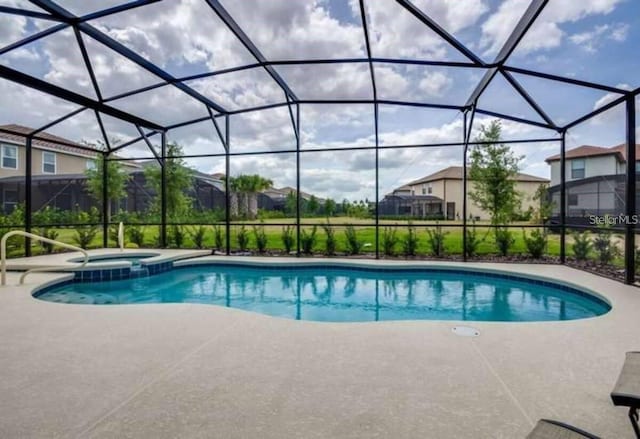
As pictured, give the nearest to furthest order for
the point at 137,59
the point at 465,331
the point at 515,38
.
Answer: the point at 465,331 → the point at 515,38 → the point at 137,59

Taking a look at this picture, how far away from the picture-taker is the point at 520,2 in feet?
13.8

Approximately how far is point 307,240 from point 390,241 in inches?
81.1

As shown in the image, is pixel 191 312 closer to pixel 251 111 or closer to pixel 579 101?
pixel 251 111

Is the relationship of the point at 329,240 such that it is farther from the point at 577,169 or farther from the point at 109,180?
the point at 109,180

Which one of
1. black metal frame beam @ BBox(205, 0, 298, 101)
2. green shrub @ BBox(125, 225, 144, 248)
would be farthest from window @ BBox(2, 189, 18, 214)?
black metal frame beam @ BBox(205, 0, 298, 101)

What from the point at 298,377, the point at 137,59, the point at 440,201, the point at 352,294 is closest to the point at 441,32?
the point at 352,294

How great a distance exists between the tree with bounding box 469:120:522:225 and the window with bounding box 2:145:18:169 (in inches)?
585

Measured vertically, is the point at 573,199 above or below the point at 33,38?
below

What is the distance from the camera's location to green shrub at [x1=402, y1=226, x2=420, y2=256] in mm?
8453

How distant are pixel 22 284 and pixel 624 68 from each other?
9105mm

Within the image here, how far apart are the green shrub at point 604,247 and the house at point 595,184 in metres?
0.42

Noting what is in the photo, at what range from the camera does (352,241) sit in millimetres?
8828

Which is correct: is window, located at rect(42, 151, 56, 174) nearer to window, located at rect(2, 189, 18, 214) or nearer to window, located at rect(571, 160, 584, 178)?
window, located at rect(2, 189, 18, 214)

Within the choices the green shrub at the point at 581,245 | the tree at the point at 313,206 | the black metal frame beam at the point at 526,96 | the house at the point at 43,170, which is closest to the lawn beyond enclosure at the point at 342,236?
the tree at the point at 313,206
